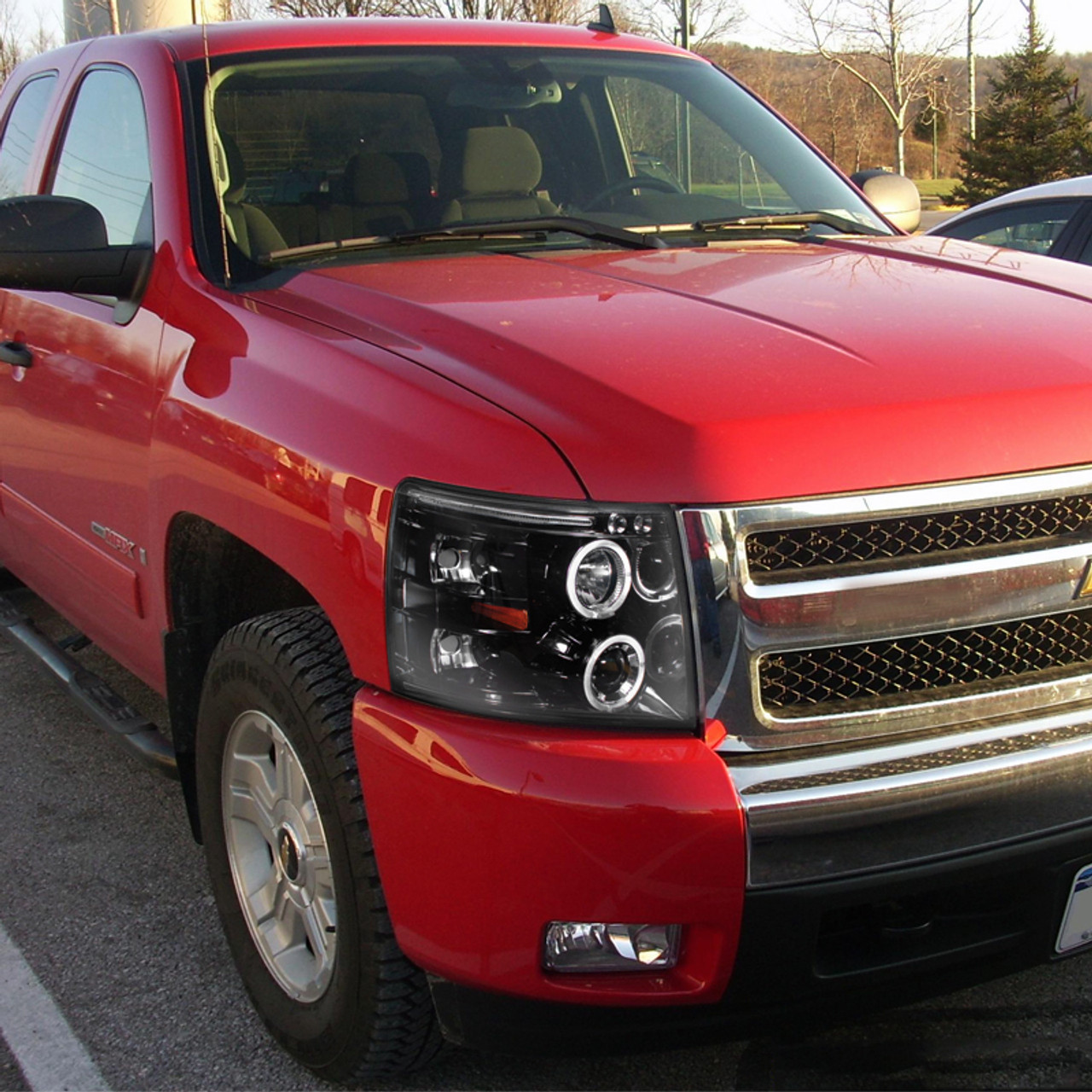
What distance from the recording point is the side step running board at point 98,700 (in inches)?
126

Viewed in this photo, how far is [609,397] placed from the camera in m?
2.10

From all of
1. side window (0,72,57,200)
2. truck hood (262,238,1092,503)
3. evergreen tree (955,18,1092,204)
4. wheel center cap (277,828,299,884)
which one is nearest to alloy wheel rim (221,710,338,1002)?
wheel center cap (277,828,299,884)

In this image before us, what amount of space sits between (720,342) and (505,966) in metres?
1.03

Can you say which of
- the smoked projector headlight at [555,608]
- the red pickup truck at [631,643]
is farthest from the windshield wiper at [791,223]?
the smoked projector headlight at [555,608]

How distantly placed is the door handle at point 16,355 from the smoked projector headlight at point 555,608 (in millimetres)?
1986

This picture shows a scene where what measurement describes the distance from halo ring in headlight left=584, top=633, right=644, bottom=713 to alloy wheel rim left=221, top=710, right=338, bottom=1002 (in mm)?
582

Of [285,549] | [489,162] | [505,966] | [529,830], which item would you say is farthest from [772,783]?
[489,162]

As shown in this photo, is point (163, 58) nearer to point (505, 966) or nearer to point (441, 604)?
point (441, 604)

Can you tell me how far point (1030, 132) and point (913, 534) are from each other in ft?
115

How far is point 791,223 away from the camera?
3.50 m

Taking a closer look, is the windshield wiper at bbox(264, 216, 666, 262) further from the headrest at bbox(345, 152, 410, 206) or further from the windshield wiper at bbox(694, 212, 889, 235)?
the windshield wiper at bbox(694, 212, 889, 235)

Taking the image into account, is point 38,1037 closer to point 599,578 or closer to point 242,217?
point 599,578

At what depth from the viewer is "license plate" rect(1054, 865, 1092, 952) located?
216 centimetres

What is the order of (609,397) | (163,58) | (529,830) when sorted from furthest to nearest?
(163,58) → (609,397) → (529,830)
